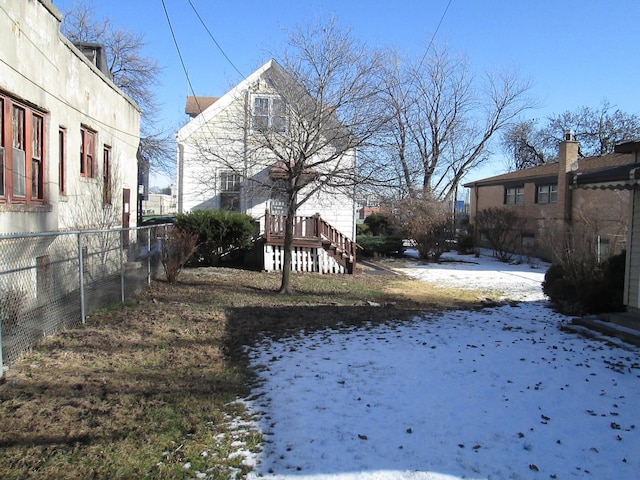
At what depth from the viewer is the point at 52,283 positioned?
267 inches

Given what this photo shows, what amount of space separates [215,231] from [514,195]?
18968 mm

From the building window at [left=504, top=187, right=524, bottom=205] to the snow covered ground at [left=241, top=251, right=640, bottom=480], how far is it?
21479 millimetres

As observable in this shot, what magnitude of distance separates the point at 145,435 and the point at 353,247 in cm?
1345

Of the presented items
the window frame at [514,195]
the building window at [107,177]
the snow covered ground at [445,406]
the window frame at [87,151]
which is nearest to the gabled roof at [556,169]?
the window frame at [514,195]

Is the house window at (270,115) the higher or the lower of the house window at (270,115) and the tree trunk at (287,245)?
the higher

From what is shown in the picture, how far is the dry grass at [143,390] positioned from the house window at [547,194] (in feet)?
60.7

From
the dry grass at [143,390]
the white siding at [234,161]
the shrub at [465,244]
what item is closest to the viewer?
the dry grass at [143,390]

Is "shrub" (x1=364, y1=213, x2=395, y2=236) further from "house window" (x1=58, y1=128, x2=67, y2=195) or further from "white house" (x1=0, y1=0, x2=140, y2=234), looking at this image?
"house window" (x1=58, y1=128, x2=67, y2=195)

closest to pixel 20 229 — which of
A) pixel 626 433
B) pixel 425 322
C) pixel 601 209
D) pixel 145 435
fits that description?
pixel 145 435

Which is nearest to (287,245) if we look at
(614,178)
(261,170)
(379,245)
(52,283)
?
(261,170)

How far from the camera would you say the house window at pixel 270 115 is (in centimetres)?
1077

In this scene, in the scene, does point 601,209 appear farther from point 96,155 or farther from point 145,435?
point 145,435

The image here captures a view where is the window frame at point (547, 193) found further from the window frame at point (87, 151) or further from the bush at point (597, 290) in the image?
the window frame at point (87, 151)

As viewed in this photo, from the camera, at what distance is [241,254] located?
57.1ft
